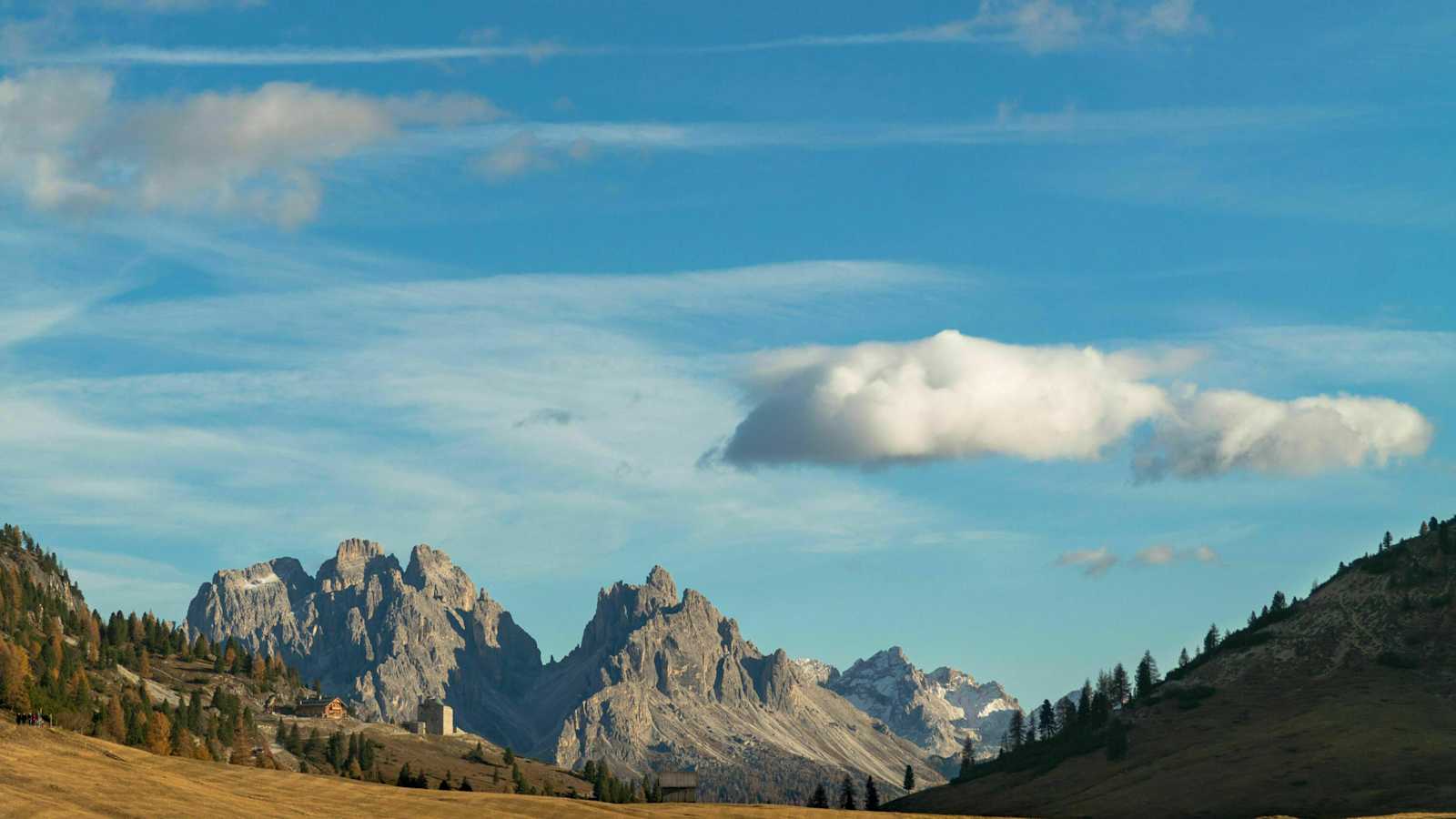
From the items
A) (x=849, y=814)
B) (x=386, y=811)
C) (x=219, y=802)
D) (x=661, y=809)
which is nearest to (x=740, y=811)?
(x=661, y=809)

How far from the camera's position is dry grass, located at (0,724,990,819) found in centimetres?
14812

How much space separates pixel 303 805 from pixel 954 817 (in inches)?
2930

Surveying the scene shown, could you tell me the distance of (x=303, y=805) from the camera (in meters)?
163

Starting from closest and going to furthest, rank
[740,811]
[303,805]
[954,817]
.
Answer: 1. [303,805]
2. [740,811]
3. [954,817]

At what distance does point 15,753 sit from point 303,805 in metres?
32.6

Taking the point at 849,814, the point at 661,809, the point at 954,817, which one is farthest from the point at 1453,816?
the point at 661,809

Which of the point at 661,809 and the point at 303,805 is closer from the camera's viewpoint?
the point at 303,805

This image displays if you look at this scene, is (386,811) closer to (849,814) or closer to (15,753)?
(15,753)

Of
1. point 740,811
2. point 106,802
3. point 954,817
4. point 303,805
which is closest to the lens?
point 106,802

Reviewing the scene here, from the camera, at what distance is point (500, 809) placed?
555ft

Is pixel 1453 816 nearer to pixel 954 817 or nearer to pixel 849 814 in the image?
pixel 954 817

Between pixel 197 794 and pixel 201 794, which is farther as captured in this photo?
pixel 201 794

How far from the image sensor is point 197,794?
16038 cm

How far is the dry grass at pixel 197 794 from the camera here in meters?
148
